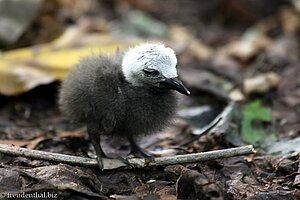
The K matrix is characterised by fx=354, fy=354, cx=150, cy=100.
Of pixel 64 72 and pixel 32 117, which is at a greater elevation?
pixel 64 72

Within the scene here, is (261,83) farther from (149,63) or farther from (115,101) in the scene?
(115,101)

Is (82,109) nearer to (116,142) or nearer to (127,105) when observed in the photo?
(127,105)

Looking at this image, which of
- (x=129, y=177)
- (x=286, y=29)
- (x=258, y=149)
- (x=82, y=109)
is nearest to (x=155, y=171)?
(x=129, y=177)

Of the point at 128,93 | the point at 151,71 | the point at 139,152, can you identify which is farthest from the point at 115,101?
the point at 139,152

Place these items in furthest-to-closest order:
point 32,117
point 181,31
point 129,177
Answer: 1. point 181,31
2. point 32,117
3. point 129,177

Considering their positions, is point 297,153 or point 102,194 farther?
point 297,153
